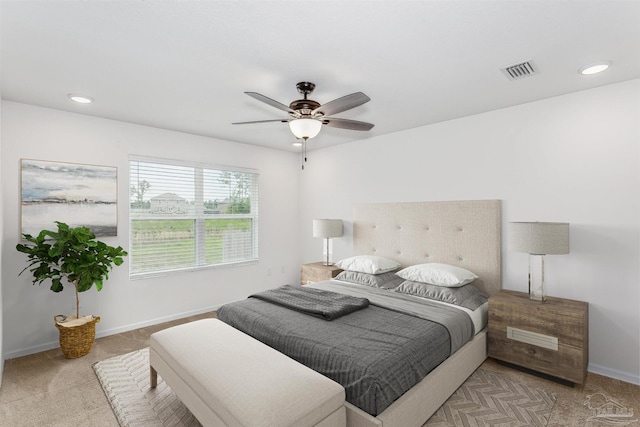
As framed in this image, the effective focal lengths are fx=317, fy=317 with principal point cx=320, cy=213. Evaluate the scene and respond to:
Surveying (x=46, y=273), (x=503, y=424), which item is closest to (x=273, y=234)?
(x=46, y=273)

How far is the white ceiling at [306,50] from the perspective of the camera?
66.3 inches

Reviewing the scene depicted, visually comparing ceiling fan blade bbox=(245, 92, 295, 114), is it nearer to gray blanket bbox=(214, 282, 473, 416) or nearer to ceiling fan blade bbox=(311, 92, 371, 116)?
ceiling fan blade bbox=(311, 92, 371, 116)

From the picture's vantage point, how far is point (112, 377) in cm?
267

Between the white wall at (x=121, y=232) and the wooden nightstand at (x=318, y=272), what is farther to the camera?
the wooden nightstand at (x=318, y=272)

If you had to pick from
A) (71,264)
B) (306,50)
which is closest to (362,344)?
(306,50)

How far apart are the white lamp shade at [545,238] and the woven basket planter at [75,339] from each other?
4.06 m

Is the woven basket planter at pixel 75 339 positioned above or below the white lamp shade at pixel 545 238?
below

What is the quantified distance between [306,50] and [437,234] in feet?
A: 8.22

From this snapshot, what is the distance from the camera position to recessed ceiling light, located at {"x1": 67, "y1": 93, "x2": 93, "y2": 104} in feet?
9.37

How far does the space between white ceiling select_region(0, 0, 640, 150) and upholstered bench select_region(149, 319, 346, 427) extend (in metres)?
1.96

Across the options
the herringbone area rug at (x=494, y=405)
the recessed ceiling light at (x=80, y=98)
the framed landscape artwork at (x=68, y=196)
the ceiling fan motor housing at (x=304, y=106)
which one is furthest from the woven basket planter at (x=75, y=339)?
the herringbone area rug at (x=494, y=405)

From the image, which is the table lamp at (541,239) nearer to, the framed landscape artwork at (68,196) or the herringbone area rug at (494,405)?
the herringbone area rug at (494,405)

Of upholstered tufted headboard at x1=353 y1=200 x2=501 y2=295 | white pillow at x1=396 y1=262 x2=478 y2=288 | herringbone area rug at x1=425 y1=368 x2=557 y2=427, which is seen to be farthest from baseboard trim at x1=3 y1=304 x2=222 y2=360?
herringbone area rug at x1=425 y1=368 x2=557 y2=427

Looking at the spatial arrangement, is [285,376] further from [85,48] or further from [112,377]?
[85,48]
